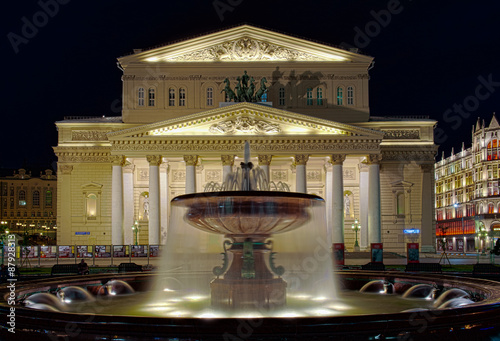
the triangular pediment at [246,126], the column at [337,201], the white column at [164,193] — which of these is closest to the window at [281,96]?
the triangular pediment at [246,126]

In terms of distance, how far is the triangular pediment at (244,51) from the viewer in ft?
179

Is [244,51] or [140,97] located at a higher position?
[244,51]

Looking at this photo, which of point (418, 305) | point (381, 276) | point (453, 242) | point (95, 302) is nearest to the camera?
point (418, 305)

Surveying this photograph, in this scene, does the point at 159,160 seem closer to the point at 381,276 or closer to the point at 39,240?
the point at 381,276

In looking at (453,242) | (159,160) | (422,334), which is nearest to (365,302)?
(422,334)

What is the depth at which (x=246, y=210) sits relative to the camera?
13.0 metres

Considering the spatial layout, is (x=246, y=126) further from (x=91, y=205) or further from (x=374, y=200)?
(x=91, y=205)

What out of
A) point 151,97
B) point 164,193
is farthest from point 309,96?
point 164,193

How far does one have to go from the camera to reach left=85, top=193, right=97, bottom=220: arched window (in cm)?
5512

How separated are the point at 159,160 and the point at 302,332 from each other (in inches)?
1600

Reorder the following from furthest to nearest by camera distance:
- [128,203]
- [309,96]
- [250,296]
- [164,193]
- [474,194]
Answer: [474,194]
[309,96]
[164,193]
[128,203]
[250,296]

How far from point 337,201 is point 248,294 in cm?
3502

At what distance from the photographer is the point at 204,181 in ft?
183

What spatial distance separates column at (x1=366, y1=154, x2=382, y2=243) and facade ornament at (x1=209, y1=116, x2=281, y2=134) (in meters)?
8.43
